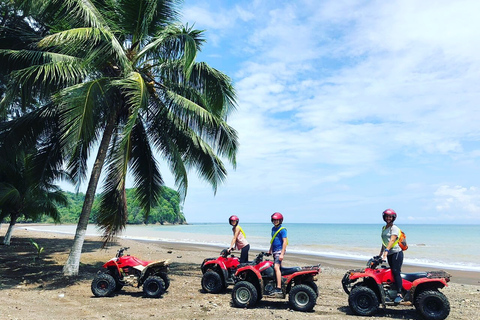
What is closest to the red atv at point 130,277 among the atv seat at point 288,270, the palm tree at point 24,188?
the atv seat at point 288,270

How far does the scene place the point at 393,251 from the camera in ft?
22.0

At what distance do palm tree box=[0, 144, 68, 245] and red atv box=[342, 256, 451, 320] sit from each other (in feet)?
29.9

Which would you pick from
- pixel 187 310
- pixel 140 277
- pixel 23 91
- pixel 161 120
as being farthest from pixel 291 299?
pixel 23 91

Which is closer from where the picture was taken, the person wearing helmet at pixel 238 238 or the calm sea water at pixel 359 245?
the person wearing helmet at pixel 238 238

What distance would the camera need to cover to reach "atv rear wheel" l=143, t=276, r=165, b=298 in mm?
8023

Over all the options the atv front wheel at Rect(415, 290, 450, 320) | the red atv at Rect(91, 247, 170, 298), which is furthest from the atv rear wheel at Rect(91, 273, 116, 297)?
the atv front wheel at Rect(415, 290, 450, 320)

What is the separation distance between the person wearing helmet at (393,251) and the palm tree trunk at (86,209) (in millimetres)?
7405

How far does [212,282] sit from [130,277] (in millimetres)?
1872

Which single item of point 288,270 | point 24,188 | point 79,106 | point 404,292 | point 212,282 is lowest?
point 212,282

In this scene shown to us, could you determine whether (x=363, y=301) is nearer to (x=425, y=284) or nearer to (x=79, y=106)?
(x=425, y=284)

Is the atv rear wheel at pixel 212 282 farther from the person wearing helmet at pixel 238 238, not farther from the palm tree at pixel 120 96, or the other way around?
the palm tree at pixel 120 96

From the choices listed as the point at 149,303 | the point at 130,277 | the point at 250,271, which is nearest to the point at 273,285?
the point at 250,271

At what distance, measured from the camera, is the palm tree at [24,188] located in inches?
425

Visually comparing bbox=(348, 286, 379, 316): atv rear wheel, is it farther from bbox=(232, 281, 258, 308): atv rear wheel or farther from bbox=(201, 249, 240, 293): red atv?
bbox=(201, 249, 240, 293): red atv
